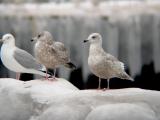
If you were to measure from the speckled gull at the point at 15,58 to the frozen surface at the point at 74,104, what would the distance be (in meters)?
0.21

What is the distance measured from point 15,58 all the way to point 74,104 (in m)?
0.54

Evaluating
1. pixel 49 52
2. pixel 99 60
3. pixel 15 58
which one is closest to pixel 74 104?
pixel 99 60

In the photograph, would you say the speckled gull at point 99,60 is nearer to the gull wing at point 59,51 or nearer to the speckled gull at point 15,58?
the gull wing at point 59,51

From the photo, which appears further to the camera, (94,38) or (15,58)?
(15,58)

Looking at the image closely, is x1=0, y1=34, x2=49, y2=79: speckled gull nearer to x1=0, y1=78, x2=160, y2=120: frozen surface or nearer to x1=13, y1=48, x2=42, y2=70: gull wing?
x1=13, y1=48, x2=42, y2=70: gull wing

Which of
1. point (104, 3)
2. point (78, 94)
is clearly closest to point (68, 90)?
point (78, 94)

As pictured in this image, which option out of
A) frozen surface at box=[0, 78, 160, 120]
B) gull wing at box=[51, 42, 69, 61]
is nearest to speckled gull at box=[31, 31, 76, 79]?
gull wing at box=[51, 42, 69, 61]

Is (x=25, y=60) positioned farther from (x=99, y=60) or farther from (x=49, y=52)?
(x=99, y=60)

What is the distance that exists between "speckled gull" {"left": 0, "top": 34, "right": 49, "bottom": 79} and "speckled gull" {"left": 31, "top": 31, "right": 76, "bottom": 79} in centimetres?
7

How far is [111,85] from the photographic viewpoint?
5.93 metres

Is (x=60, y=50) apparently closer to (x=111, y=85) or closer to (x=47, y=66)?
(x=47, y=66)

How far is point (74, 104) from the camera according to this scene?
104 inches

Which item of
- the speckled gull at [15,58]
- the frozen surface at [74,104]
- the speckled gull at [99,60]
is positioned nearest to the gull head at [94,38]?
the speckled gull at [99,60]

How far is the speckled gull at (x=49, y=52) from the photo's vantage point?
2.99m
